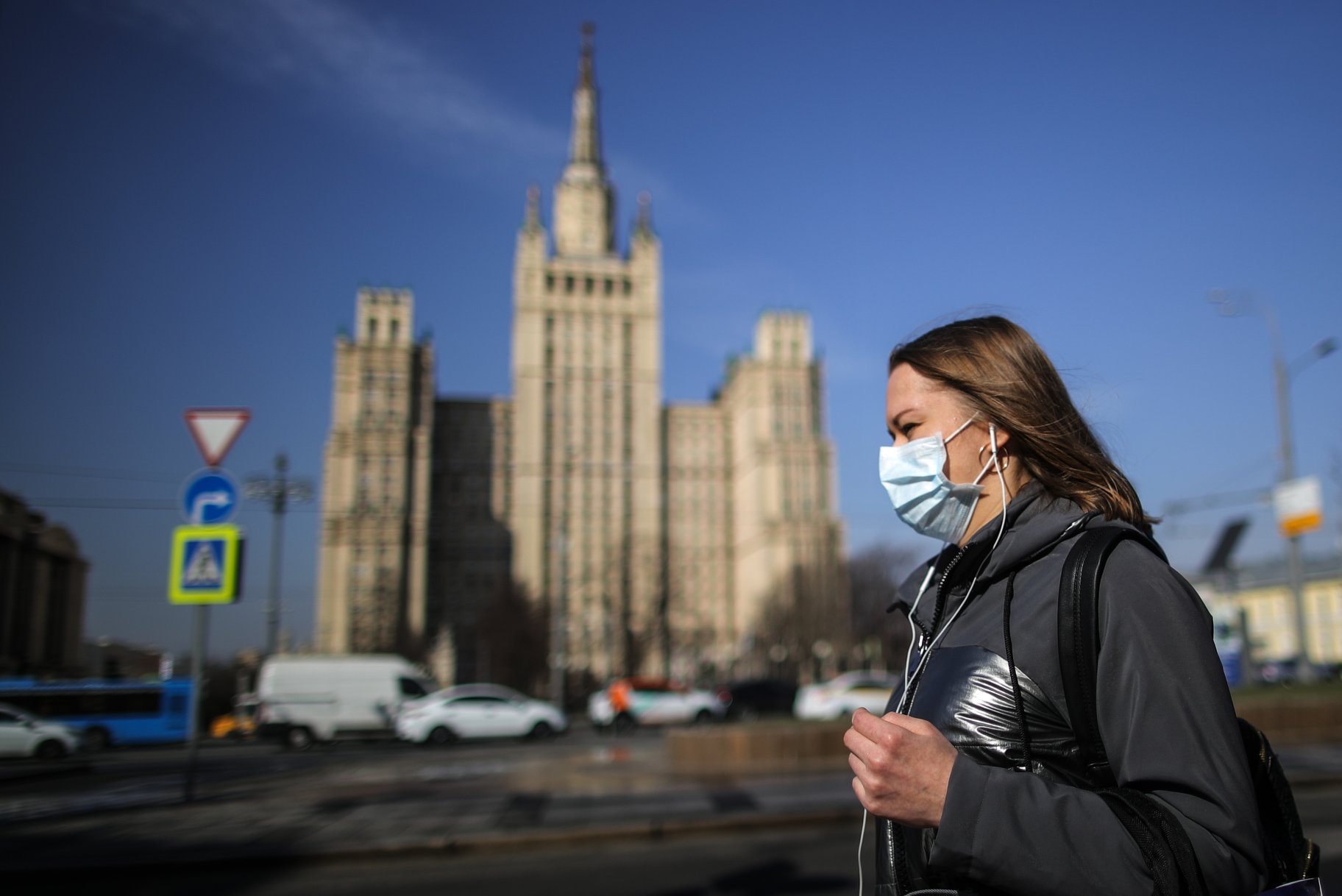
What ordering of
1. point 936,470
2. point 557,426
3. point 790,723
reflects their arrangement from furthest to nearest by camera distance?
point 557,426 < point 790,723 < point 936,470

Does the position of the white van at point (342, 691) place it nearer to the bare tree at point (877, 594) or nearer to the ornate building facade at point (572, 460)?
the bare tree at point (877, 594)

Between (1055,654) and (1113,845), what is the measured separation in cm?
27

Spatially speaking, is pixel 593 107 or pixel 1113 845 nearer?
pixel 1113 845

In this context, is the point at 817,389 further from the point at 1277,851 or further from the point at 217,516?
the point at 1277,851

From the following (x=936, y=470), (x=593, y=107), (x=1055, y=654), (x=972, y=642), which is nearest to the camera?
(x=1055, y=654)

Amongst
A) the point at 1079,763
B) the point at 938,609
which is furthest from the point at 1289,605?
the point at 1079,763

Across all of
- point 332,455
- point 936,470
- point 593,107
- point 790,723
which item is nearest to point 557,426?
point 332,455

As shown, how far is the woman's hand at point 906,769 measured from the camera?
1403 millimetres

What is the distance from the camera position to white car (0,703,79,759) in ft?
62.3

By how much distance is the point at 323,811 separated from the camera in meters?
10.3

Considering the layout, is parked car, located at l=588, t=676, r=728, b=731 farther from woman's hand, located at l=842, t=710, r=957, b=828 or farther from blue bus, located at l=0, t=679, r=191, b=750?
woman's hand, located at l=842, t=710, r=957, b=828

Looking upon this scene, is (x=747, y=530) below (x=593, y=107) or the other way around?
below

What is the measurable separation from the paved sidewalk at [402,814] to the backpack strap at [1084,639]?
7.57m

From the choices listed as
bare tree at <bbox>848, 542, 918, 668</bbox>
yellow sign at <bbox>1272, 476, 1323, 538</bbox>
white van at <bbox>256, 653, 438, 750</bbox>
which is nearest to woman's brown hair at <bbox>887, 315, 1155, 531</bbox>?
yellow sign at <bbox>1272, 476, 1323, 538</bbox>
